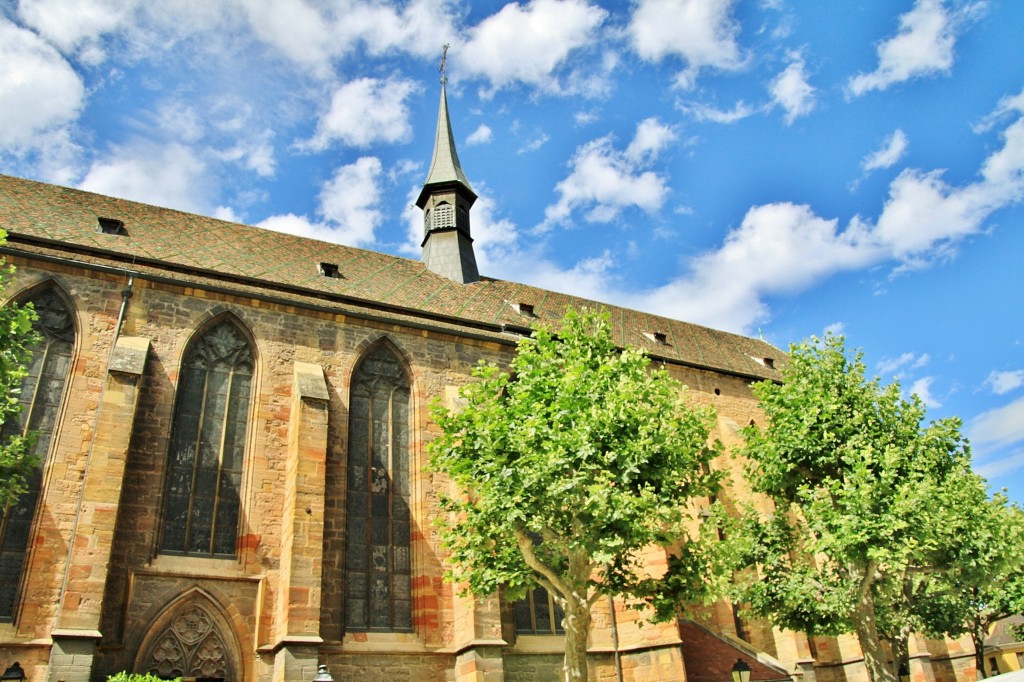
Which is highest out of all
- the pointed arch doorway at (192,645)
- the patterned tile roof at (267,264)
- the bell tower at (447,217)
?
the bell tower at (447,217)

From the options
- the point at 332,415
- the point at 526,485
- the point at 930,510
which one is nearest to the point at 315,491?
the point at 332,415

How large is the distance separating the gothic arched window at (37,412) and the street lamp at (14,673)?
1298 millimetres

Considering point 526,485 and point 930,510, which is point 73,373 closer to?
point 526,485

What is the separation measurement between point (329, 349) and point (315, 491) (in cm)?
372

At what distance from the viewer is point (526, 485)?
11867mm

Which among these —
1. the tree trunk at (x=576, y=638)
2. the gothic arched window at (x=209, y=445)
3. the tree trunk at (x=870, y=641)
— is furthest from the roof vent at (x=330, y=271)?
the tree trunk at (x=870, y=641)

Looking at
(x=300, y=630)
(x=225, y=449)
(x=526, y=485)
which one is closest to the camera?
(x=526, y=485)

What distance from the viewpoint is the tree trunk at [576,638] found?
1166cm

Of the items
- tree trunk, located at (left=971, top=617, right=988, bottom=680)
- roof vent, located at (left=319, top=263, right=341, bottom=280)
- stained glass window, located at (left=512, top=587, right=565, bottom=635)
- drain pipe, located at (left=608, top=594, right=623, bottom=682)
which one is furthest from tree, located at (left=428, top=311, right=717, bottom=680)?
tree trunk, located at (left=971, top=617, right=988, bottom=680)

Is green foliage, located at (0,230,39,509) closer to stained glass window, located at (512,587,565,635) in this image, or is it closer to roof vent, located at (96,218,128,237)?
roof vent, located at (96,218,128,237)

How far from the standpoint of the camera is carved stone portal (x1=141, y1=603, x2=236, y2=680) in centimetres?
1259

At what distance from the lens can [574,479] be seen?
1163 cm

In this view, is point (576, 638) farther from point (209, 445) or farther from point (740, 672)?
point (209, 445)

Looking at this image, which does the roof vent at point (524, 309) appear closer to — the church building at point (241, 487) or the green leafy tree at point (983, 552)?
the church building at point (241, 487)
